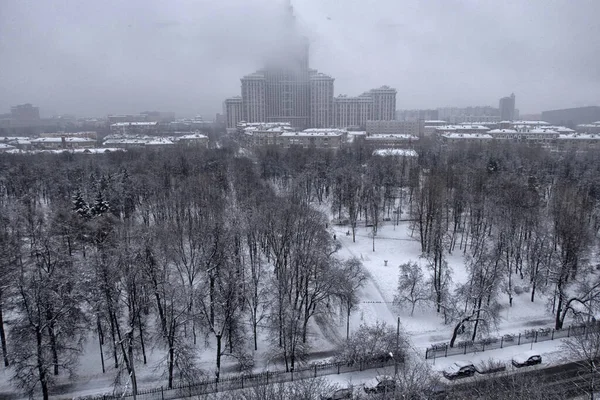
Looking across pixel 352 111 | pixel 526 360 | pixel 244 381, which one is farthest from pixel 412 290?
pixel 352 111

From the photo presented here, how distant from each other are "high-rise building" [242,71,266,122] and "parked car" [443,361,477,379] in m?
146

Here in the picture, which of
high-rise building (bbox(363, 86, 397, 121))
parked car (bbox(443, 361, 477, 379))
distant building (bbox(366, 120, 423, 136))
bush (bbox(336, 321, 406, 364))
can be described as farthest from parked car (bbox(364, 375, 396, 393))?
high-rise building (bbox(363, 86, 397, 121))

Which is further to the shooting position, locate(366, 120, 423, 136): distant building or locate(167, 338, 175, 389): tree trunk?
locate(366, 120, 423, 136): distant building

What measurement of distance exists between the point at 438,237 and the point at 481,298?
614 cm

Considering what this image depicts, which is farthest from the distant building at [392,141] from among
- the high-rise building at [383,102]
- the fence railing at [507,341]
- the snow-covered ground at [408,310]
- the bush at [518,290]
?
the fence railing at [507,341]

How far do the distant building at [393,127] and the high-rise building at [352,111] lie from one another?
59.7ft

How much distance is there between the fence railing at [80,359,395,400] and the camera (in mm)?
16733

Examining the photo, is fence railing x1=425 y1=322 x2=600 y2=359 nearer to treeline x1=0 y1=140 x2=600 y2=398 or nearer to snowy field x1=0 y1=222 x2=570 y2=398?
snowy field x1=0 y1=222 x2=570 y2=398

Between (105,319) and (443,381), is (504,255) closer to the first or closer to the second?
(443,381)

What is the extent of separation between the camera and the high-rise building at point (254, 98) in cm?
15500

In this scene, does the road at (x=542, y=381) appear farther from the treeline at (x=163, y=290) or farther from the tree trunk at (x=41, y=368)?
the tree trunk at (x=41, y=368)

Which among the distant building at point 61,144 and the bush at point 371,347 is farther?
the distant building at point 61,144

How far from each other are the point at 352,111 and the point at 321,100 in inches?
511

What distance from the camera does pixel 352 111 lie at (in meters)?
161
